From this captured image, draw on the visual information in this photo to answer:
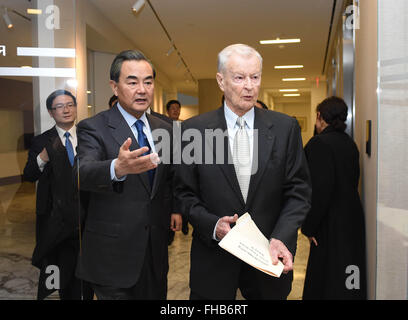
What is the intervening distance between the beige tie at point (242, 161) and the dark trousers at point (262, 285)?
1.09ft

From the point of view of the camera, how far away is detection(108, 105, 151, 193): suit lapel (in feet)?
6.22

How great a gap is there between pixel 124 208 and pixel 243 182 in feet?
1.93

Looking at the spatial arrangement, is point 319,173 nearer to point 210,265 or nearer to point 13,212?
point 210,265

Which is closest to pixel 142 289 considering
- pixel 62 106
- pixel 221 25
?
pixel 62 106

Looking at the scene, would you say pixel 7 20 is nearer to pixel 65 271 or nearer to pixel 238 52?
pixel 238 52

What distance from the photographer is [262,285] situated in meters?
1.68

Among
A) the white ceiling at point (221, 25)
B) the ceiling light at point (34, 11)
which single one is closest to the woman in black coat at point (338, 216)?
the ceiling light at point (34, 11)

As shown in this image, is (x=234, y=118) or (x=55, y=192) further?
(x=55, y=192)

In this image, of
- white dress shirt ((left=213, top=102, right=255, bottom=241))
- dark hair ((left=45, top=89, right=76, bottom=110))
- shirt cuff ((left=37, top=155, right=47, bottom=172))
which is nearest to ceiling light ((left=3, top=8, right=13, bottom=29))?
dark hair ((left=45, top=89, right=76, bottom=110))

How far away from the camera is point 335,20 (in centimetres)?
697

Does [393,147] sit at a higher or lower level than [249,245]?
higher

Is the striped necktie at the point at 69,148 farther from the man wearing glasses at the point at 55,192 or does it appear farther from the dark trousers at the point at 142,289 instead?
the dark trousers at the point at 142,289

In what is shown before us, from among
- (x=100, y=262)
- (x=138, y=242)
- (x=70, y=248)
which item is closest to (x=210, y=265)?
(x=138, y=242)

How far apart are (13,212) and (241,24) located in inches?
233
